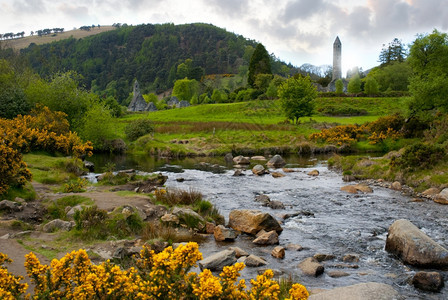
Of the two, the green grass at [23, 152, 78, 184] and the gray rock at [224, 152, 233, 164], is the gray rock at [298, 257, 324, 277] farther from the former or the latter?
the gray rock at [224, 152, 233, 164]

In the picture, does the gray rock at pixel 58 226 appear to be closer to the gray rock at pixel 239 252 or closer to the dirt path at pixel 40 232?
the dirt path at pixel 40 232

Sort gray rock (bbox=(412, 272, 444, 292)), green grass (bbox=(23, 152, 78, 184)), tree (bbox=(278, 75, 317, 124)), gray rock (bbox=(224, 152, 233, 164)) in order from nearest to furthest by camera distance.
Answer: gray rock (bbox=(412, 272, 444, 292)) → green grass (bbox=(23, 152, 78, 184)) → gray rock (bbox=(224, 152, 233, 164)) → tree (bbox=(278, 75, 317, 124))

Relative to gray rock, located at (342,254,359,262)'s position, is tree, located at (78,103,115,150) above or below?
above

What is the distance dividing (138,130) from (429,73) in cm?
3954

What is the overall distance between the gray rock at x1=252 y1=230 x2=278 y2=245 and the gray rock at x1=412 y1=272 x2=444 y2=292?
487 cm

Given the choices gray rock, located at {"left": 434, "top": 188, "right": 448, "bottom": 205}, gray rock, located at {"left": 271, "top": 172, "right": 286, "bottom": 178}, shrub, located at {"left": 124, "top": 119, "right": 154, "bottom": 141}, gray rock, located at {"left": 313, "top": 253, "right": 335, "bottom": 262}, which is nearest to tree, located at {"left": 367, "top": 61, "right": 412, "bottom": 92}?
shrub, located at {"left": 124, "top": 119, "right": 154, "bottom": 141}

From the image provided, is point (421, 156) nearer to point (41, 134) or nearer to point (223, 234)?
point (223, 234)

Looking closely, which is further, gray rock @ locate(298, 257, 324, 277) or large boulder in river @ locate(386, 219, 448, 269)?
large boulder in river @ locate(386, 219, 448, 269)

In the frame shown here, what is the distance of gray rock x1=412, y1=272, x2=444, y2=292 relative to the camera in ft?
30.5

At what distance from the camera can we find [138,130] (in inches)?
2072

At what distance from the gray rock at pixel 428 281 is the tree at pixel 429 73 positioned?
34151mm

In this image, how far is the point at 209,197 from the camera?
67.7ft

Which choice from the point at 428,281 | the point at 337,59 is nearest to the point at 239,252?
the point at 428,281

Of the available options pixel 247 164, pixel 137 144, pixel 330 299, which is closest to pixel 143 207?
pixel 330 299
